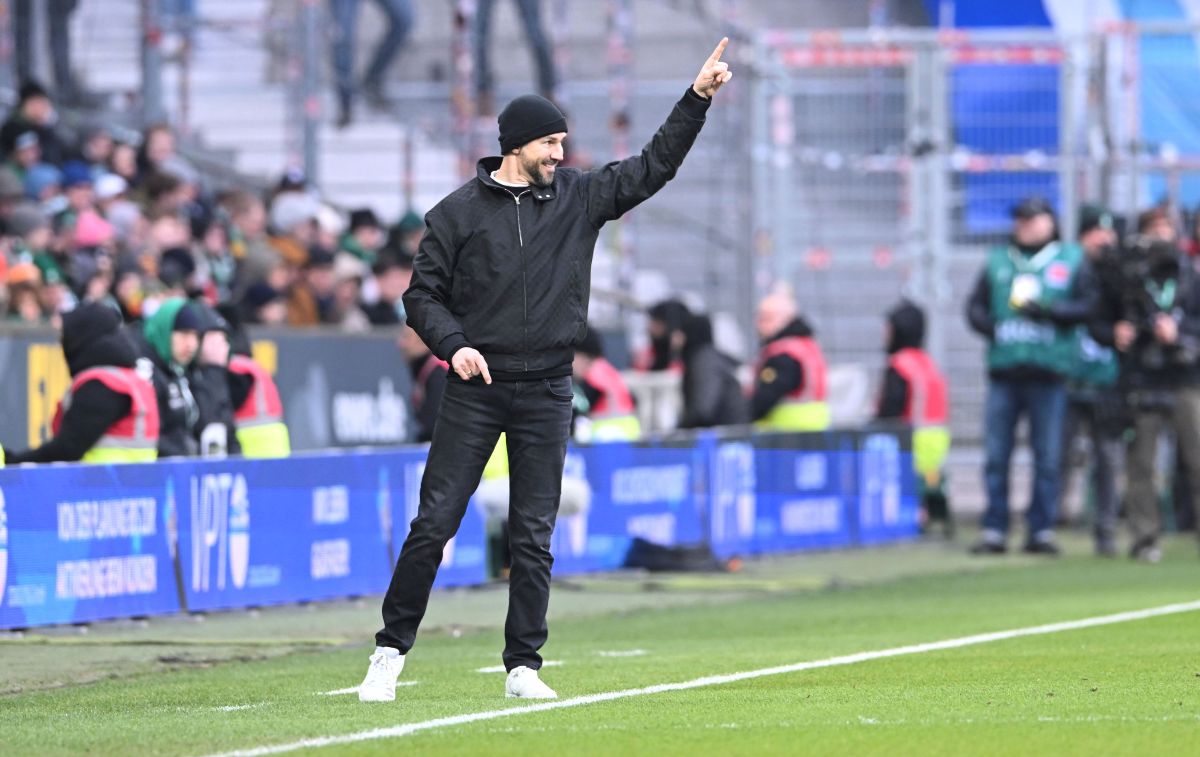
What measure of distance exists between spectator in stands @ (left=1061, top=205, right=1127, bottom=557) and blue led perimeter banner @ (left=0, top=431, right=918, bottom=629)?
2036 millimetres

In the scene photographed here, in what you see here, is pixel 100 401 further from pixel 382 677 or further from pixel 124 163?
pixel 124 163

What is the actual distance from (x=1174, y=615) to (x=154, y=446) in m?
5.28

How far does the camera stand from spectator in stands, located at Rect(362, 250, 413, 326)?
69.4ft

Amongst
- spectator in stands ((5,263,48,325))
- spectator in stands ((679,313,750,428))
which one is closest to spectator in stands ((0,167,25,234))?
spectator in stands ((5,263,48,325))

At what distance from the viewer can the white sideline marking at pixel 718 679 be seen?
8.02m

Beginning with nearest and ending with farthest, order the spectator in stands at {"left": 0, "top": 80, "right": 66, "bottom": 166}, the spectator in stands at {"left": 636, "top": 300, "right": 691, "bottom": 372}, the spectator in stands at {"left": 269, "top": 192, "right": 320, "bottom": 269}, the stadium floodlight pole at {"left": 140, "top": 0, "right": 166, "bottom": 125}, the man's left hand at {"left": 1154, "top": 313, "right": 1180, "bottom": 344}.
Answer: the man's left hand at {"left": 1154, "top": 313, "right": 1180, "bottom": 344}
the spectator in stands at {"left": 0, "top": 80, "right": 66, "bottom": 166}
the spectator in stands at {"left": 636, "top": 300, "right": 691, "bottom": 372}
the spectator in stands at {"left": 269, "top": 192, "right": 320, "bottom": 269}
the stadium floodlight pole at {"left": 140, "top": 0, "right": 166, "bottom": 125}

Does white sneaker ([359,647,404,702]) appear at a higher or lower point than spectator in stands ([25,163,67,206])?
lower

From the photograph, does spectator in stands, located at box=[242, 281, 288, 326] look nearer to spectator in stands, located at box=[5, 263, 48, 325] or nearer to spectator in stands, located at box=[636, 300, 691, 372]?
spectator in stands, located at box=[5, 263, 48, 325]

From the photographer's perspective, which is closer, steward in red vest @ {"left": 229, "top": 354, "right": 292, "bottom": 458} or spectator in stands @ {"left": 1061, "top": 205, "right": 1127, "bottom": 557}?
steward in red vest @ {"left": 229, "top": 354, "right": 292, "bottom": 458}

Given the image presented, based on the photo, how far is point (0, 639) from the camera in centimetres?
1227

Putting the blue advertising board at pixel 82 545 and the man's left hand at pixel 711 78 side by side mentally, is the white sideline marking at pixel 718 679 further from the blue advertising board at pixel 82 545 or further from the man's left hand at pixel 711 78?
the blue advertising board at pixel 82 545

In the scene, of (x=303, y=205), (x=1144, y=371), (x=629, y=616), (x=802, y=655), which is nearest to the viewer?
(x=802, y=655)

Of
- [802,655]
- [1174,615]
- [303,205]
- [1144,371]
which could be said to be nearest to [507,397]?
[802,655]

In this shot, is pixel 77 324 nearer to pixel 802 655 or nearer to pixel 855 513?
pixel 802 655
